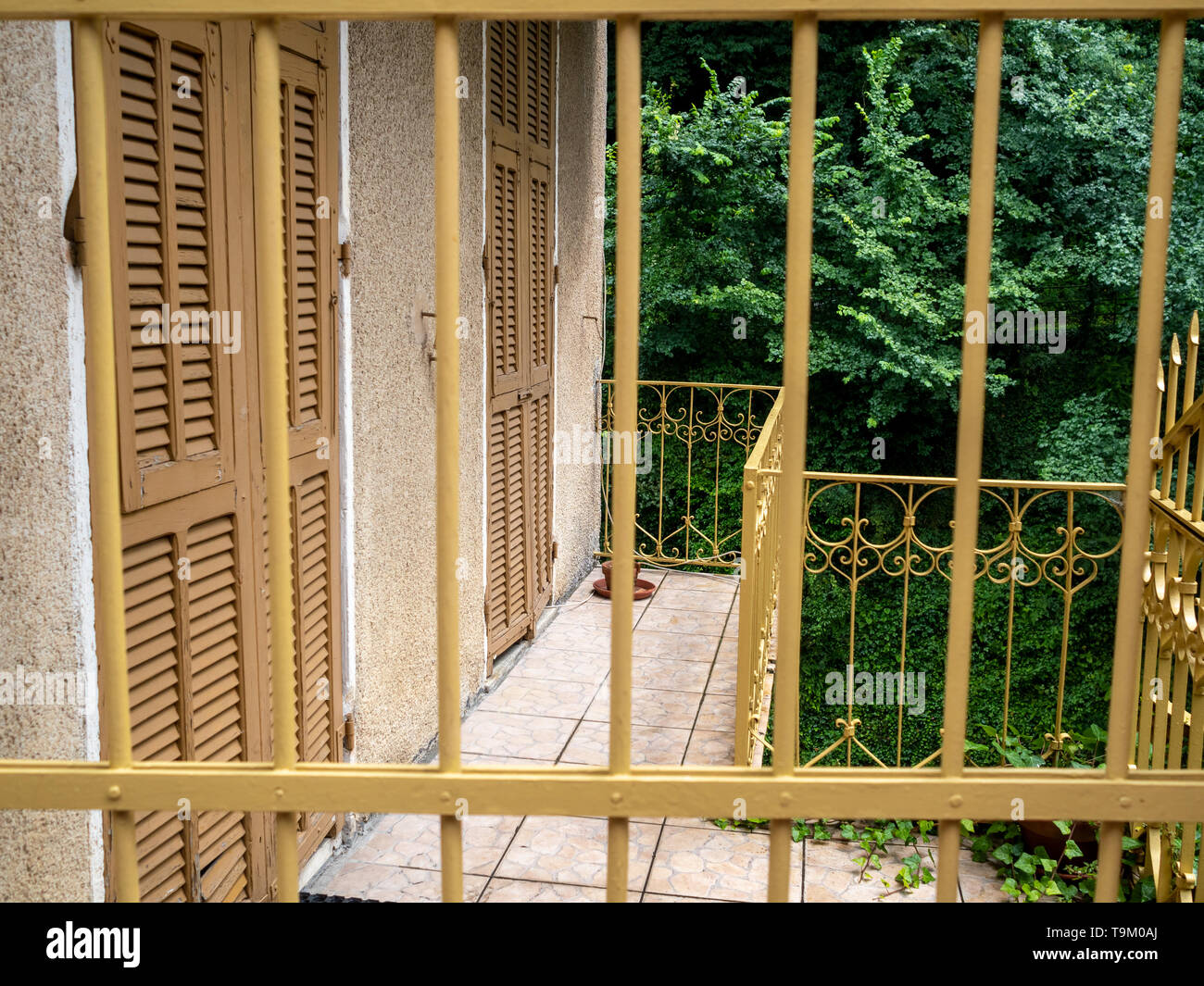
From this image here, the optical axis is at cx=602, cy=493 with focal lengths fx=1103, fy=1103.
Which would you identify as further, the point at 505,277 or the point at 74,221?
the point at 505,277

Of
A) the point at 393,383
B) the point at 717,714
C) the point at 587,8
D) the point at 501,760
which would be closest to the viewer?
the point at 587,8

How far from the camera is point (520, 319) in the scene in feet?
18.7

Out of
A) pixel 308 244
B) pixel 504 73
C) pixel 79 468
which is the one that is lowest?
pixel 79 468

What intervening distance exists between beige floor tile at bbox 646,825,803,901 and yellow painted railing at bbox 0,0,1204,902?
2726 millimetres

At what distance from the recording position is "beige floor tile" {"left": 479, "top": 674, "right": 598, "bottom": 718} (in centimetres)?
513

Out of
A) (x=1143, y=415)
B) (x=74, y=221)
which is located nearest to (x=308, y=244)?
(x=74, y=221)

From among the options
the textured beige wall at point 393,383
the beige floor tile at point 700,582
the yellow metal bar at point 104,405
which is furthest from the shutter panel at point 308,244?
the beige floor tile at point 700,582

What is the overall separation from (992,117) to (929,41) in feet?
44.5

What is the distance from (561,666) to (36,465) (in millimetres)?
3927

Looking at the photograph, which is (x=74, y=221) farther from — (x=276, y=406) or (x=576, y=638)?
(x=576, y=638)

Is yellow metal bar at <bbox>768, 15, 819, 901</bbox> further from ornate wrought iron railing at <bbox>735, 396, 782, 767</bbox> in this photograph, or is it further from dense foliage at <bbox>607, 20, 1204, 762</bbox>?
dense foliage at <bbox>607, 20, 1204, 762</bbox>

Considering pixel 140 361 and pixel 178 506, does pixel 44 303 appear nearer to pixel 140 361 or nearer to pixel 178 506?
pixel 140 361

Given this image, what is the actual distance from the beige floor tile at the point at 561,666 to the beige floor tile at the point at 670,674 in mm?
183

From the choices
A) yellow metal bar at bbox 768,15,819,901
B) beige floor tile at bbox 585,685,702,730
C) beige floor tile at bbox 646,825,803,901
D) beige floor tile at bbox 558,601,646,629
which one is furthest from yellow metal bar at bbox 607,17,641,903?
beige floor tile at bbox 558,601,646,629
